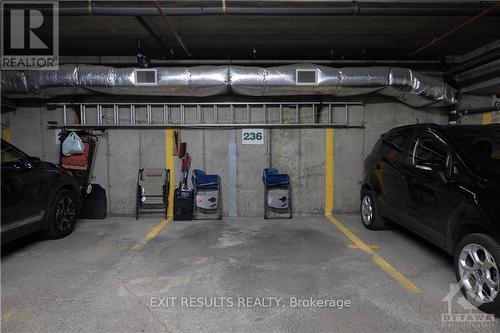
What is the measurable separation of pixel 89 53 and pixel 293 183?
15.8 ft

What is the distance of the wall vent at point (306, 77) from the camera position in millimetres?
5262

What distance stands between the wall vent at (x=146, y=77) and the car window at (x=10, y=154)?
2.07m

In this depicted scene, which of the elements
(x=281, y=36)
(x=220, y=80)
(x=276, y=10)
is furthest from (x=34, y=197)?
(x=281, y=36)

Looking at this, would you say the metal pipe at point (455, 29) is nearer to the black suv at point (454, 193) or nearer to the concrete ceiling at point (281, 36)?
the concrete ceiling at point (281, 36)

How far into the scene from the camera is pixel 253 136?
6.18m

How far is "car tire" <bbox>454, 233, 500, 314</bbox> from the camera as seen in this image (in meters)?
2.51

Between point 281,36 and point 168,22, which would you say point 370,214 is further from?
point 168,22

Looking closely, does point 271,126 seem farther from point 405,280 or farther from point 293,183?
point 405,280

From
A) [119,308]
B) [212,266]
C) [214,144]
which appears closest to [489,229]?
[212,266]

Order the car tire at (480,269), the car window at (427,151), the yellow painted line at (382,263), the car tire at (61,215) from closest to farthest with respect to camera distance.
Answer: the car tire at (480,269) → the yellow painted line at (382,263) → the car window at (427,151) → the car tire at (61,215)

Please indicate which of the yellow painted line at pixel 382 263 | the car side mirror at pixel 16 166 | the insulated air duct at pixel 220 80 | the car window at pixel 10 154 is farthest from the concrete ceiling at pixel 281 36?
the yellow painted line at pixel 382 263

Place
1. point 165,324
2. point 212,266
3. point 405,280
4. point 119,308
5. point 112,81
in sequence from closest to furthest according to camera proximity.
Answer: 1. point 165,324
2. point 119,308
3. point 405,280
4. point 212,266
5. point 112,81

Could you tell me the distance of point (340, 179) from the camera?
6.29 metres

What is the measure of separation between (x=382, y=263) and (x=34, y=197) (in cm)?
457
